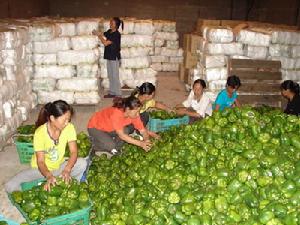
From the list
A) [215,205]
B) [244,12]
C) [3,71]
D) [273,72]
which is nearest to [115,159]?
→ [215,205]

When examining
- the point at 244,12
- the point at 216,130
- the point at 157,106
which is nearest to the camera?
the point at 216,130

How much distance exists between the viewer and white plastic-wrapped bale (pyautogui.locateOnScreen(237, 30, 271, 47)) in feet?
30.7

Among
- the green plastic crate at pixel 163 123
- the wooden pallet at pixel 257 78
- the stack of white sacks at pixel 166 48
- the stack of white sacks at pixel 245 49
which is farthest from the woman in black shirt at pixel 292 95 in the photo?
the stack of white sacks at pixel 166 48

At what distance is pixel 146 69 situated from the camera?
1131 centimetres

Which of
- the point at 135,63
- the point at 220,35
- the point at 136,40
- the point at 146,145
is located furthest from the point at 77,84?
the point at 146,145

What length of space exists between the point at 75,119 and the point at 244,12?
42.9ft

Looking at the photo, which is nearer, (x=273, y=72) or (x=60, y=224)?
(x=60, y=224)

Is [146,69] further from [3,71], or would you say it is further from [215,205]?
[215,205]

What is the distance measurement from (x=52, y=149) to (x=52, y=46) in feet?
15.8

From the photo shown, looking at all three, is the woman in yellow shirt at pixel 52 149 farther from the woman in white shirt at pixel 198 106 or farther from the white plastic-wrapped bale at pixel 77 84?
the white plastic-wrapped bale at pixel 77 84

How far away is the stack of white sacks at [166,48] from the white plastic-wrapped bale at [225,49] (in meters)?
5.85

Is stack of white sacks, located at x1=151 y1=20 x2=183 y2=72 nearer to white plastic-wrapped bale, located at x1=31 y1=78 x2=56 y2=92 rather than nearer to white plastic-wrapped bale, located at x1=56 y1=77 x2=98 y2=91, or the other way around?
white plastic-wrapped bale, located at x1=56 y1=77 x2=98 y2=91

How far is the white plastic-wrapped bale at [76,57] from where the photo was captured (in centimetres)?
904

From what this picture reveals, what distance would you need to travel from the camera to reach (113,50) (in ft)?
34.3
